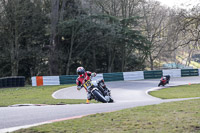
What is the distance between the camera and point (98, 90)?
40.6 ft

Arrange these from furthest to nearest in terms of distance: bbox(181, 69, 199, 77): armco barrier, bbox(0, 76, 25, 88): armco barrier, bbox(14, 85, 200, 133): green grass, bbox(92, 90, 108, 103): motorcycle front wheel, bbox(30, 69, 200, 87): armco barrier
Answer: bbox(181, 69, 199, 77): armco barrier
bbox(30, 69, 200, 87): armco barrier
bbox(0, 76, 25, 88): armco barrier
bbox(92, 90, 108, 103): motorcycle front wheel
bbox(14, 85, 200, 133): green grass

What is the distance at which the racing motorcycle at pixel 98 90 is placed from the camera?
40.2 ft

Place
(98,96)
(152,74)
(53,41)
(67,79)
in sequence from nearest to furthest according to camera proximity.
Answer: (98,96)
(67,79)
(152,74)
(53,41)

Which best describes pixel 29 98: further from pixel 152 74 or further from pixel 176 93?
pixel 152 74

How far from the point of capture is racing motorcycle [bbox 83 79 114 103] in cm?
1225

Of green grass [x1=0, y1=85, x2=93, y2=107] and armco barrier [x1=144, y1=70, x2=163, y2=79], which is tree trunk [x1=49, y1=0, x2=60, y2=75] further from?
green grass [x1=0, y1=85, x2=93, y2=107]

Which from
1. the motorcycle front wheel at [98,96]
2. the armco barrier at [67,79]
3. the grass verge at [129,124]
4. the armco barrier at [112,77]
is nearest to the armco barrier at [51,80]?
the armco barrier at [67,79]

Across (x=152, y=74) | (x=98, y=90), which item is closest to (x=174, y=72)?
(x=152, y=74)

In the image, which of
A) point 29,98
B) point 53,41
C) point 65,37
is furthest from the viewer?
point 65,37

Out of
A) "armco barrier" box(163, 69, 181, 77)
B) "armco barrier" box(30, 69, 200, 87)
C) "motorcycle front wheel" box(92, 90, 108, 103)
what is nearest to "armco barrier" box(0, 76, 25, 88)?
"armco barrier" box(30, 69, 200, 87)

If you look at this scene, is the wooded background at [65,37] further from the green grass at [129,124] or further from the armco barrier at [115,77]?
the green grass at [129,124]

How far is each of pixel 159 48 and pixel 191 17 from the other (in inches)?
1034

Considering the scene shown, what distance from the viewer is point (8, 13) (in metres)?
33.9

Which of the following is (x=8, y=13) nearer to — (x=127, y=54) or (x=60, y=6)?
(x=60, y=6)
